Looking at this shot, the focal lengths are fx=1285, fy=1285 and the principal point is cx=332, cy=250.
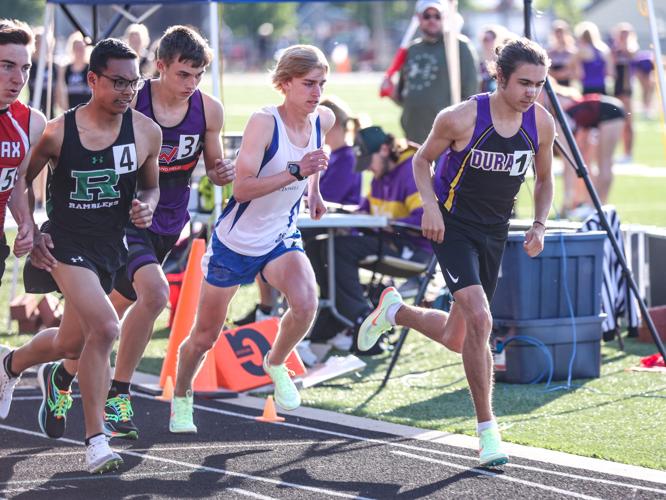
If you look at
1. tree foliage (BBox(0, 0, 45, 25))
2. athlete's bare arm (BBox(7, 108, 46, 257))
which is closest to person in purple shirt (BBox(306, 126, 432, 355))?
athlete's bare arm (BBox(7, 108, 46, 257))

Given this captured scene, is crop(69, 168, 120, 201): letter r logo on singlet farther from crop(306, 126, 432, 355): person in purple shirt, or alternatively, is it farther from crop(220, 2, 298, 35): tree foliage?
crop(220, 2, 298, 35): tree foliage

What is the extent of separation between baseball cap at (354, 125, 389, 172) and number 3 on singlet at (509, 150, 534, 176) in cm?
305

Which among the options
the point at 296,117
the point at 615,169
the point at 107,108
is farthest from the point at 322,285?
the point at 615,169

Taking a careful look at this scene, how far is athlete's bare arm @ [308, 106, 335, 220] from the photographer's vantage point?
659 cm

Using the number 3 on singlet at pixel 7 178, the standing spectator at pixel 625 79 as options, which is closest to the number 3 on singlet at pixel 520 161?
the number 3 on singlet at pixel 7 178

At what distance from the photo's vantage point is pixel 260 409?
741cm

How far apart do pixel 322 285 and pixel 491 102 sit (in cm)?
347

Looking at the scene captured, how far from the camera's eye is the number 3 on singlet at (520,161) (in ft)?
20.3

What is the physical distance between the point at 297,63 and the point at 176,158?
0.83 m

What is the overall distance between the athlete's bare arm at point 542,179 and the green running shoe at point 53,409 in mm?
2400

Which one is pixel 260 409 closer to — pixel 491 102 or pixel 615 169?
pixel 491 102

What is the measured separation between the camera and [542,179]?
6453 millimetres

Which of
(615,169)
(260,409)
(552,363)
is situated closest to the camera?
(260,409)

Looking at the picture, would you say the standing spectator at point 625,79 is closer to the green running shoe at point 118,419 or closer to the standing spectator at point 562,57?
the standing spectator at point 562,57
